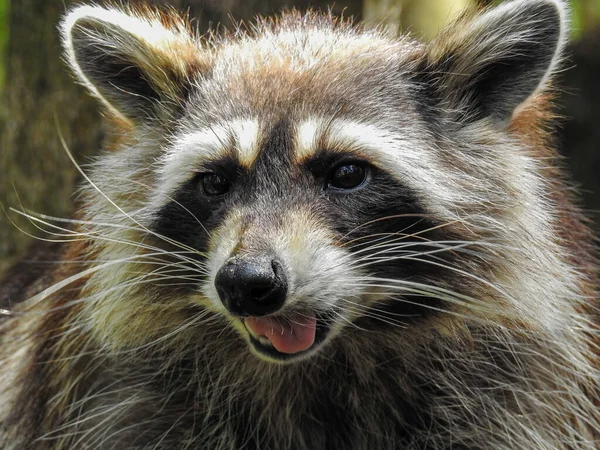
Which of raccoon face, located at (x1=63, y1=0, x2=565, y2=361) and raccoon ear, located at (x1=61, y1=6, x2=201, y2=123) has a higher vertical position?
raccoon ear, located at (x1=61, y1=6, x2=201, y2=123)

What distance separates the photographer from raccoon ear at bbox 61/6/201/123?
464 cm

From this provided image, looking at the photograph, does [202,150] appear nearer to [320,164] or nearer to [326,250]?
[320,164]

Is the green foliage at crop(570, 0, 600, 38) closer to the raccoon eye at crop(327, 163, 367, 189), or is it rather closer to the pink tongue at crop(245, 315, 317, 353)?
the raccoon eye at crop(327, 163, 367, 189)

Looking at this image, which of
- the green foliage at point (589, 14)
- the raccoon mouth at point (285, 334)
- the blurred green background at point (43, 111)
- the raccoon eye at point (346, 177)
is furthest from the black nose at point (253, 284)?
the green foliage at point (589, 14)

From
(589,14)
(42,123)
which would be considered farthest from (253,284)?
(589,14)

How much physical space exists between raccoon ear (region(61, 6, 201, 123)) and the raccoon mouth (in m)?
1.38

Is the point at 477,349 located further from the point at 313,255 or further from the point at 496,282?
the point at 313,255

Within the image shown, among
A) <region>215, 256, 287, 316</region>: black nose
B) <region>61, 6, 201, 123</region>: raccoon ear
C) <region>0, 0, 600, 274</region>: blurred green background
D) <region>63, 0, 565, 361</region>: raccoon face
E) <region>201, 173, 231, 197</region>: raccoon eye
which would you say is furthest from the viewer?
<region>0, 0, 600, 274</region>: blurred green background

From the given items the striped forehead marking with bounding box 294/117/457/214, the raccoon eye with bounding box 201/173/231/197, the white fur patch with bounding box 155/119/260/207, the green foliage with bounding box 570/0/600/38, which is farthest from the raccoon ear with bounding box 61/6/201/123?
the green foliage with bounding box 570/0/600/38

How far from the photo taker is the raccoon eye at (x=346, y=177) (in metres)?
4.07

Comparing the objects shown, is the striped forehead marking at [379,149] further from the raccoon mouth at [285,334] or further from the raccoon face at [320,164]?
the raccoon mouth at [285,334]

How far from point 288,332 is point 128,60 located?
1.75m

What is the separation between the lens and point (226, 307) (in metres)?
3.79

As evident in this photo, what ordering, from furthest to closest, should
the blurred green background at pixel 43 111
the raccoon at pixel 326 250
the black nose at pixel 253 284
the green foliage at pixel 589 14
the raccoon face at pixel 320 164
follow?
the green foliage at pixel 589 14 < the blurred green background at pixel 43 111 < the raccoon at pixel 326 250 < the raccoon face at pixel 320 164 < the black nose at pixel 253 284
